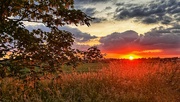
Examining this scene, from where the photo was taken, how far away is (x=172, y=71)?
1486 cm

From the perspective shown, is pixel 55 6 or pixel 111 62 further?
pixel 111 62

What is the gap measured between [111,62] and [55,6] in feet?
31.9

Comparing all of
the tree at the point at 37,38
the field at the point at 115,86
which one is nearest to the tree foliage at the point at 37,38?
the tree at the point at 37,38

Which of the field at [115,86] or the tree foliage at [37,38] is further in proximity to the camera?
the field at [115,86]

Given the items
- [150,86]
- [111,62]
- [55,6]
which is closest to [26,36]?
[55,6]

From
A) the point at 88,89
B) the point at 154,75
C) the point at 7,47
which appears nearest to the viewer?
the point at 7,47

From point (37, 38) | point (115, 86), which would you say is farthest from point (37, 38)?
point (115, 86)

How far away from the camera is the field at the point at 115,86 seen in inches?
424

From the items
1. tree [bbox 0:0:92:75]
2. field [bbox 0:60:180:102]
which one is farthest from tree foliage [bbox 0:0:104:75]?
field [bbox 0:60:180:102]

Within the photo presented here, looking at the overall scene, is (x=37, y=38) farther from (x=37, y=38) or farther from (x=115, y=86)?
(x=115, y=86)

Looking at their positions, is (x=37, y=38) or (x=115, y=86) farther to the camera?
(x=115, y=86)

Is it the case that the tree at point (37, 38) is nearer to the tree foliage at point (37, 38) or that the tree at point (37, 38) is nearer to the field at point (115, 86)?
the tree foliage at point (37, 38)

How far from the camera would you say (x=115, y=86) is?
1276 cm

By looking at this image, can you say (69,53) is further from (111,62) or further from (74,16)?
(111,62)
